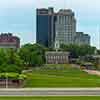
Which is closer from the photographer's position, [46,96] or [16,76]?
[46,96]

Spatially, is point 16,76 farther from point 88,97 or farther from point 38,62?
point 38,62

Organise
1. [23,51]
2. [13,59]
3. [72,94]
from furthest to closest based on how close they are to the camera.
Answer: [23,51]
[13,59]
[72,94]

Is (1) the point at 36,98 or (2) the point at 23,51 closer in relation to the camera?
(1) the point at 36,98

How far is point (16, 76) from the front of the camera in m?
62.6

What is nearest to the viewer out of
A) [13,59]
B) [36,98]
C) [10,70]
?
[36,98]

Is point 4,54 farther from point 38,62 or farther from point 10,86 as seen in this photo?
point 38,62

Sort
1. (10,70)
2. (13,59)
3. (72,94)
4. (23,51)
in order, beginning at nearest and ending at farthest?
(72,94), (10,70), (13,59), (23,51)

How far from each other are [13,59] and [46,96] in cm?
4782

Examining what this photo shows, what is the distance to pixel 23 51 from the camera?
6063 inches

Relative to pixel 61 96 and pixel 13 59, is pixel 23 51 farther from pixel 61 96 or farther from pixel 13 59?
pixel 61 96

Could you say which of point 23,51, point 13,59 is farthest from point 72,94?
point 23,51

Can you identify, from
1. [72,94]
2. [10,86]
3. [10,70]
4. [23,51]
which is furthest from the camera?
[23,51]

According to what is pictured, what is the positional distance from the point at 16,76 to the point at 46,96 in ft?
60.3

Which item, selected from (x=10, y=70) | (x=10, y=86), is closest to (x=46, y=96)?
(x=10, y=86)
